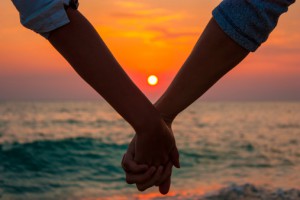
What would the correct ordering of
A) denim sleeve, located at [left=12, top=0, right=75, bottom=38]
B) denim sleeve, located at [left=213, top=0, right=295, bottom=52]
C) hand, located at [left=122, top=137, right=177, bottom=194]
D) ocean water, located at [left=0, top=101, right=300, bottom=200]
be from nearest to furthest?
denim sleeve, located at [left=12, top=0, right=75, bottom=38], denim sleeve, located at [left=213, top=0, right=295, bottom=52], hand, located at [left=122, top=137, right=177, bottom=194], ocean water, located at [left=0, top=101, right=300, bottom=200]

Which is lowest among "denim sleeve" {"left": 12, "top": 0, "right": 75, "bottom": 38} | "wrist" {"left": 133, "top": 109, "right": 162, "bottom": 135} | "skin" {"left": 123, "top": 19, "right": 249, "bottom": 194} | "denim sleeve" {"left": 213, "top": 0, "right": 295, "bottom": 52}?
"wrist" {"left": 133, "top": 109, "right": 162, "bottom": 135}

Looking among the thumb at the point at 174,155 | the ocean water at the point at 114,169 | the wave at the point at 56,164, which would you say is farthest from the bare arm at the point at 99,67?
the wave at the point at 56,164

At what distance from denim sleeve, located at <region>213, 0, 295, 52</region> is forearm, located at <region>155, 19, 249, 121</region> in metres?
0.02

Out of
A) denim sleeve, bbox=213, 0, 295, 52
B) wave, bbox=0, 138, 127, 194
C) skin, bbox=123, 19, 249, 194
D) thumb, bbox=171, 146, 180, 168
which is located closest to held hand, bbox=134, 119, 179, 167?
thumb, bbox=171, 146, 180, 168

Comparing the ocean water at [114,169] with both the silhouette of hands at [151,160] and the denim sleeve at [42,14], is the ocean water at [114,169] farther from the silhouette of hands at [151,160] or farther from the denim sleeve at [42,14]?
the denim sleeve at [42,14]

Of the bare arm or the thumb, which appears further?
the thumb

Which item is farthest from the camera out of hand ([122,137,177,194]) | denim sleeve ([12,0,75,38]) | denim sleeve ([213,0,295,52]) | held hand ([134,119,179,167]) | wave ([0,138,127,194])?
wave ([0,138,127,194])

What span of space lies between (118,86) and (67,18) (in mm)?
202

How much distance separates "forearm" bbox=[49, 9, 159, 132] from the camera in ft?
3.43

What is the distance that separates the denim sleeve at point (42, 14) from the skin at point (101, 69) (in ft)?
0.09

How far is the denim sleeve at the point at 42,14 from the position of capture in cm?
97

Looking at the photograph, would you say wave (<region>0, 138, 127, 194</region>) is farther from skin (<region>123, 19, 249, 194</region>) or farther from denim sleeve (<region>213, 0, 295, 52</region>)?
denim sleeve (<region>213, 0, 295, 52</region>)

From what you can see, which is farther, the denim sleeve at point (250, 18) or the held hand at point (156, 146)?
the held hand at point (156, 146)

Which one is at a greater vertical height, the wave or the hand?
the hand
